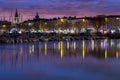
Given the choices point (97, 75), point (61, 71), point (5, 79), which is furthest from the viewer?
point (61, 71)

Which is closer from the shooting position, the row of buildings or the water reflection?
the water reflection

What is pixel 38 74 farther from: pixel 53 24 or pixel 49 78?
pixel 53 24

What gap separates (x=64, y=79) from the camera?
1873 centimetres

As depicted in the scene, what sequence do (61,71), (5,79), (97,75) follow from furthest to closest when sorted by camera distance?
(61,71) < (97,75) < (5,79)

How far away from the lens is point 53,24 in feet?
466

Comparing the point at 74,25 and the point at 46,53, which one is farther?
the point at 74,25

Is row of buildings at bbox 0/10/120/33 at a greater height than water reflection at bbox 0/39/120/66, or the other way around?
row of buildings at bbox 0/10/120/33

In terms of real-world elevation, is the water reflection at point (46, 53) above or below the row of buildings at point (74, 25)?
below

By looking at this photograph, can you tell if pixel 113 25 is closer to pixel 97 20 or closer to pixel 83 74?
pixel 97 20

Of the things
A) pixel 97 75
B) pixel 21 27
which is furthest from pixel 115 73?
pixel 21 27

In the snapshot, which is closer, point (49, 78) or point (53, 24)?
point (49, 78)

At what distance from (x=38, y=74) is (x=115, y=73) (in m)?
4.69

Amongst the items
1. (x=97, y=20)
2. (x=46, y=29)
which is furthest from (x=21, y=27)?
(x=97, y=20)

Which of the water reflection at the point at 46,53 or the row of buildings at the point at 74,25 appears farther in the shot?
the row of buildings at the point at 74,25
